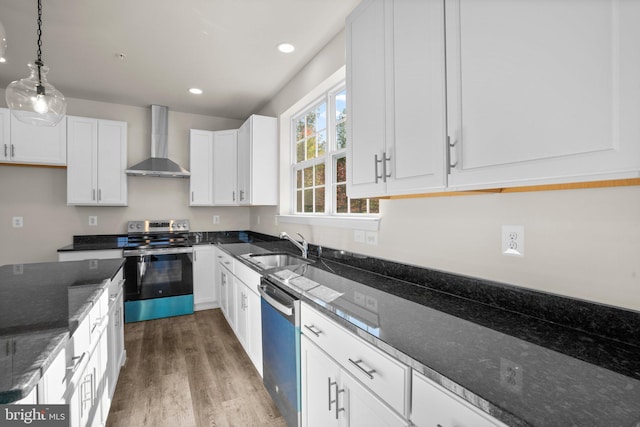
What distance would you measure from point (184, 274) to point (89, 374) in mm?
2336

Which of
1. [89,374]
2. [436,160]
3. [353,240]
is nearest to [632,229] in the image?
[436,160]

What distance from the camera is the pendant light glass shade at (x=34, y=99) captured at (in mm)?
1667

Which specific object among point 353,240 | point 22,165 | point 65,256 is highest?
point 22,165

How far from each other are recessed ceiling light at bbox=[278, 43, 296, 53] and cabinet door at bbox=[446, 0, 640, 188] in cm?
171

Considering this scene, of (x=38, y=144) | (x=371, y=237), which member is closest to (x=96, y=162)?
(x=38, y=144)

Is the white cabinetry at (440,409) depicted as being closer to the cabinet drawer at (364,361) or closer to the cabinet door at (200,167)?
the cabinet drawer at (364,361)

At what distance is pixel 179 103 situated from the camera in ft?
12.7

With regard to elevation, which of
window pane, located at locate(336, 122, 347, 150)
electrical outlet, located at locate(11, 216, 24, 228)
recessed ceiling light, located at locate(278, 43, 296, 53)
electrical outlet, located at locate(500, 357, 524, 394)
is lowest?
electrical outlet, located at locate(500, 357, 524, 394)

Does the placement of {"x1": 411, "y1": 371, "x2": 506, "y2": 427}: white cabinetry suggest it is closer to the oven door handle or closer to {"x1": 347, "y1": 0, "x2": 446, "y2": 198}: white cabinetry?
{"x1": 347, "y1": 0, "x2": 446, "y2": 198}: white cabinetry

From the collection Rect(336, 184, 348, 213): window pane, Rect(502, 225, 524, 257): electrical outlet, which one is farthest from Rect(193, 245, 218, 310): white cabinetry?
Rect(502, 225, 524, 257): electrical outlet

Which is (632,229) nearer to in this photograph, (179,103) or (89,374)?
(89,374)

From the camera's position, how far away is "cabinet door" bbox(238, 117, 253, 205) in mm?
→ 3472

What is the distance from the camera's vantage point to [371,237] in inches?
80.0

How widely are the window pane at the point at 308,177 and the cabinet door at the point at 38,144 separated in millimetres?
2654
